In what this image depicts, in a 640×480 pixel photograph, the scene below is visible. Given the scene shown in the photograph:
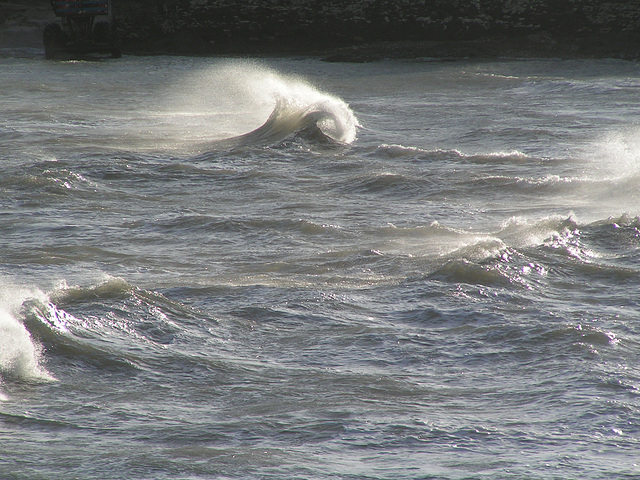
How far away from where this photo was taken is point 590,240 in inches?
288

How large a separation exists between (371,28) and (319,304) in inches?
837

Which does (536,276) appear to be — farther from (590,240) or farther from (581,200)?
(581,200)

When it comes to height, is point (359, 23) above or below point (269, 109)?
above

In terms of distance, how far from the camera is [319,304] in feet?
19.1

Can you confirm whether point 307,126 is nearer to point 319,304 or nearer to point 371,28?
point 319,304

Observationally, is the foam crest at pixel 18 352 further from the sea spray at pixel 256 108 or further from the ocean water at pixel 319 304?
the sea spray at pixel 256 108

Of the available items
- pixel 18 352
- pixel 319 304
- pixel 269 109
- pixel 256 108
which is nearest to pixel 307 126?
pixel 269 109

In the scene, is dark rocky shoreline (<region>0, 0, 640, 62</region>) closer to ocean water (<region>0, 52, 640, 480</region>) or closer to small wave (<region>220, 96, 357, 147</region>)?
small wave (<region>220, 96, 357, 147</region>)

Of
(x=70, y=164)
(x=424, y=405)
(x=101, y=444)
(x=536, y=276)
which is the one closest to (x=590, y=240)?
(x=536, y=276)

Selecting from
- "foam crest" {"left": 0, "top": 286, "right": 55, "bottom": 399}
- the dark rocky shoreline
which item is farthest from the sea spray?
"foam crest" {"left": 0, "top": 286, "right": 55, "bottom": 399}

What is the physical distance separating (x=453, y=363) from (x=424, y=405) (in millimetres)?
634

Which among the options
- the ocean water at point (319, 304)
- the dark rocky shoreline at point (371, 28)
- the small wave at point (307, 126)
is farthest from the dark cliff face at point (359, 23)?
the ocean water at point (319, 304)

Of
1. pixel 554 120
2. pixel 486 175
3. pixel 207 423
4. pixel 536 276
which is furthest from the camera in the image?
pixel 554 120

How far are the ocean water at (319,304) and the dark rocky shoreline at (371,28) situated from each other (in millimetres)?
12151
